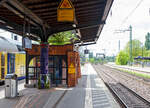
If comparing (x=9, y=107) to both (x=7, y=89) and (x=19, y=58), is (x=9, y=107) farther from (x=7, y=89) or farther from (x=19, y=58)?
(x=19, y=58)

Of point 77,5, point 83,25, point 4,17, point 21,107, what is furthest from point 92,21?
point 21,107

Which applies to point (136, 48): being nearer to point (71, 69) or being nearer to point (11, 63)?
point (71, 69)

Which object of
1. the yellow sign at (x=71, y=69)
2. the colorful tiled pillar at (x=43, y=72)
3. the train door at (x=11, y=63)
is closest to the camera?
the colorful tiled pillar at (x=43, y=72)

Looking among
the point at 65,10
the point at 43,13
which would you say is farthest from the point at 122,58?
the point at 65,10

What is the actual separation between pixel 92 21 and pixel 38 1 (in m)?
6.10

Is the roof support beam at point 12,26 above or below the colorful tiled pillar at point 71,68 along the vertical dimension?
above

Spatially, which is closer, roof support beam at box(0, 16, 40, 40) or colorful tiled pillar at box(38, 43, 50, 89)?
roof support beam at box(0, 16, 40, 40)

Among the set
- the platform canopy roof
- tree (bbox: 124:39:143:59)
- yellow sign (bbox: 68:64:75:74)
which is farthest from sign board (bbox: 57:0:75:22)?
tree (bbox: 124:39:143:59)

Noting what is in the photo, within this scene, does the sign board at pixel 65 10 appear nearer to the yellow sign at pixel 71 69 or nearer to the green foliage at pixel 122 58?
the yellow sign at pixel 71 69

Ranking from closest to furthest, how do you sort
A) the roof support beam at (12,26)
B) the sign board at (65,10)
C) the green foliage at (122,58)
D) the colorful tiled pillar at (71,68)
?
the sign board at (65,10) < the roof support beam at (12,26) < the colorful tiled pillar at (71,68) < the green foliage at (122,58)

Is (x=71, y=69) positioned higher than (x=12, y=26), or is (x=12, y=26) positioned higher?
(x=12, y=26)

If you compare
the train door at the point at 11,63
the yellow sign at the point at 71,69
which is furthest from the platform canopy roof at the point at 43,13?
the train door at the point at 11,63

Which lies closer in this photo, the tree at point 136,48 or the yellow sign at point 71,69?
the yellow sign at point 71,69

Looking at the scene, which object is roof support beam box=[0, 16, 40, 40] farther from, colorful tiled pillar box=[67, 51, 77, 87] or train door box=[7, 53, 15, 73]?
train door box=[7, 53, 15, 73]
